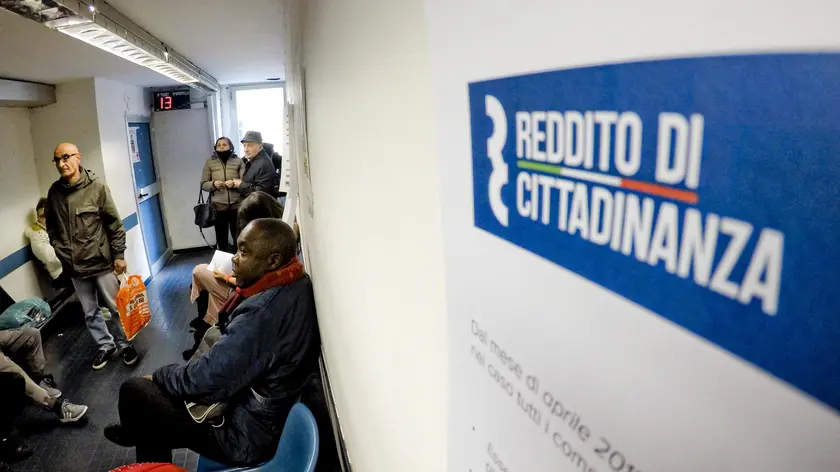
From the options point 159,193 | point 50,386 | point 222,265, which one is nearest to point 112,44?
point 222,265

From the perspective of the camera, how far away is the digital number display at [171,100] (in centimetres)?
631

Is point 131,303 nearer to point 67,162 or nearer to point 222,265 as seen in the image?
point 222,265

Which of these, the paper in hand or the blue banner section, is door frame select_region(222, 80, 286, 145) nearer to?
the paper in hand

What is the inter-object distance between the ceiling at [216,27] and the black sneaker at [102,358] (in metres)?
2.41

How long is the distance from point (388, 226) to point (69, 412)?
10.2 feet

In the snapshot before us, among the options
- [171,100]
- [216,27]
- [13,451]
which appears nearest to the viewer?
[13,451]

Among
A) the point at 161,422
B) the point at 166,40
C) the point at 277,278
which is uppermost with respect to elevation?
the point at 166,40

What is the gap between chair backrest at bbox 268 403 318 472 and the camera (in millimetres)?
1389

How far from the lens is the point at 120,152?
5.16m

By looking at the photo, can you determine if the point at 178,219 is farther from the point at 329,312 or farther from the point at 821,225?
the point at 821,225

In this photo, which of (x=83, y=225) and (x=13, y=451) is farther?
(x=83, y=225)

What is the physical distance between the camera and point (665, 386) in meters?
0.24

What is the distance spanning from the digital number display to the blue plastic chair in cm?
601

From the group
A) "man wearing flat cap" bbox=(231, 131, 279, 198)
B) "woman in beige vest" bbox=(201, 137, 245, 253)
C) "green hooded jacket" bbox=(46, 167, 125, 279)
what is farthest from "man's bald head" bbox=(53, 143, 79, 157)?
"woman in beige vest" bbox=(201, 137, 245, 253)
